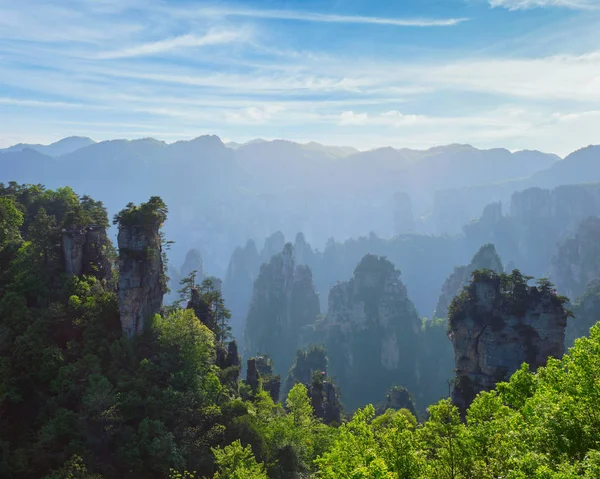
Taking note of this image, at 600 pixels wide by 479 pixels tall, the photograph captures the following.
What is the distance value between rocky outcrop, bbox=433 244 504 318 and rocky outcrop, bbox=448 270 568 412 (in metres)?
82.7

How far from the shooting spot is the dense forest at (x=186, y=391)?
56.2ft

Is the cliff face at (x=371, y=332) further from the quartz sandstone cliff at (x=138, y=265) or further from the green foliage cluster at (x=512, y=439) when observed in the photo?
the green foliage cluster at (x=512, y=439)

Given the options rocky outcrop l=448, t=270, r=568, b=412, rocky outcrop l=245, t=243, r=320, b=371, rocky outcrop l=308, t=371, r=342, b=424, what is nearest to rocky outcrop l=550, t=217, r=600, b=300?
rocky outcrop l=245, t=243, r=320, b=371

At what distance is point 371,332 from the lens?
436 ft

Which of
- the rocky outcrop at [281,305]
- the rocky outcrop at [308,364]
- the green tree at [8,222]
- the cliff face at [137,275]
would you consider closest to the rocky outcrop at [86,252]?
the cliff face at [137,275]

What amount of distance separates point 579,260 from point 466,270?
42394 mm

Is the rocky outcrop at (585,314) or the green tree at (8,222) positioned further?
the rocky outcrop at (585,314)

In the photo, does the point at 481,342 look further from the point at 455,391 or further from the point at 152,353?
the point at 152,353

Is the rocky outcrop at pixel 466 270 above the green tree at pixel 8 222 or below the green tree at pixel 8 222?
below

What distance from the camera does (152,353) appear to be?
136 feet

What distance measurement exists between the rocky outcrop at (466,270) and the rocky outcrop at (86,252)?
4371 inches

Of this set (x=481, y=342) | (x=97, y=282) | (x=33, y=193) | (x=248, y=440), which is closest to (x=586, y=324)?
(x=481, y=342)

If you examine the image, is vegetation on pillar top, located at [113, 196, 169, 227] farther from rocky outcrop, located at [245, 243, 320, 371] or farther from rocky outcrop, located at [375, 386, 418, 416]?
rocky outcrop, located at [245, 243, 320, 371]

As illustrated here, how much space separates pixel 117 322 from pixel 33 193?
37436 millimetres
